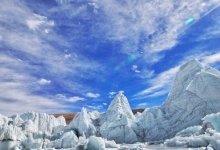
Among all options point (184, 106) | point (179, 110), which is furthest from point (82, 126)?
point (184, 106)

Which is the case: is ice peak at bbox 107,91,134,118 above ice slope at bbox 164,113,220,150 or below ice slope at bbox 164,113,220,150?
above

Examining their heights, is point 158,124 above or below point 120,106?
below

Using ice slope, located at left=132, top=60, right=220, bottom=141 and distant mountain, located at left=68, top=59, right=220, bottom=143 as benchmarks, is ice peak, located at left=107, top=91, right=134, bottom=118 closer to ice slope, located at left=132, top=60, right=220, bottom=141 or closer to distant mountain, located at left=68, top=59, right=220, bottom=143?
distant mountain, located at left=68, top=59, right=220, bottom=143

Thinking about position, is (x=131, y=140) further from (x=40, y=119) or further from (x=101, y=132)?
(x=40, y=119)

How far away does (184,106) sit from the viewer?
15797mm

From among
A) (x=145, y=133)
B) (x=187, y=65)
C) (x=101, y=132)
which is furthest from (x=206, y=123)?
(x=101, y=132)

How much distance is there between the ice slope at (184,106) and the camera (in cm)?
1463

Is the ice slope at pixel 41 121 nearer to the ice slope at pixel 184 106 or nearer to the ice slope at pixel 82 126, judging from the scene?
the ice slope at pixel 82 126

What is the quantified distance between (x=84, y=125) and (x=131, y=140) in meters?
5.11

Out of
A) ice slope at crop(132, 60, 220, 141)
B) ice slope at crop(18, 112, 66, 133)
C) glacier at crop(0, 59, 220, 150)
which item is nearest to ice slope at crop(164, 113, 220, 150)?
glacier at crop(0, 59, 220, 150)

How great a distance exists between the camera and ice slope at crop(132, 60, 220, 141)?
14.6 metres

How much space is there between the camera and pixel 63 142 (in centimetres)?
1445

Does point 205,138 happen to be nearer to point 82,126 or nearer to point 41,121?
point 82,126

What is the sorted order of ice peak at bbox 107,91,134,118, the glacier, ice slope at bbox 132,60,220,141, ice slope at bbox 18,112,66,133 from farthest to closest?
ice peak at bbox 107,91,134,118 < ice slope at bbox 18,112,66,133 < ice slope at bbox 132,60,220,141 < the glacier
